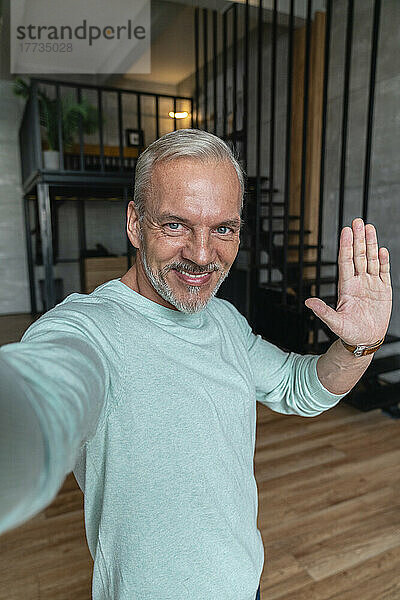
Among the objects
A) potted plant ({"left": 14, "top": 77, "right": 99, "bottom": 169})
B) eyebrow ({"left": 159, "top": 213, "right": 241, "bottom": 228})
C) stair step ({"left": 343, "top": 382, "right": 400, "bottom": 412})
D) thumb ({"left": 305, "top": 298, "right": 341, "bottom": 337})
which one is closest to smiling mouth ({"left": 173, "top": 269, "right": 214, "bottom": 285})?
eyebrow ({"left": 159, "top": 213, "right": 241, "bottom": 228})

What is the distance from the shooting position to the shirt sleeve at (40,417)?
0.33 meters

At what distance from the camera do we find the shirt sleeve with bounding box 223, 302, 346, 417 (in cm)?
109

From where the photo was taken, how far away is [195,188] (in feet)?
2.82

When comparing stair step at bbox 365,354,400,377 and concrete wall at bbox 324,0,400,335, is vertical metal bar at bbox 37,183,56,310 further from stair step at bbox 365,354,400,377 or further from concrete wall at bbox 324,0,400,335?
stair step at bbox 365,354,400,377

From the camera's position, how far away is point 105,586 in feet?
2.88

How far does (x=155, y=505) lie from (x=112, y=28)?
6874 millimetres

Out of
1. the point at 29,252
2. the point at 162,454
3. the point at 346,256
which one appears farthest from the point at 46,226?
the point at 162,454

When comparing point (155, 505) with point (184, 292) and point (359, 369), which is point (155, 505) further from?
point (359, 369)

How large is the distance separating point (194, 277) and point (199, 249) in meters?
0.07

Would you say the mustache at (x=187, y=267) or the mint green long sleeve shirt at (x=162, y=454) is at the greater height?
the mustache at (x=187, y=267)

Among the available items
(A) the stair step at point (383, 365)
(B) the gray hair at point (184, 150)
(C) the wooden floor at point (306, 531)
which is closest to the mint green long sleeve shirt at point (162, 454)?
(B) the gray hair at point (184, 150)

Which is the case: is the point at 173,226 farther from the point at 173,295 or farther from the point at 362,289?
the point at 362,289

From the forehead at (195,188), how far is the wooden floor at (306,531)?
1.63m

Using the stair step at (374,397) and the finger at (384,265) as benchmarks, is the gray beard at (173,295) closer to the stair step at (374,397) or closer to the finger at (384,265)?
the finger at (384,265)
